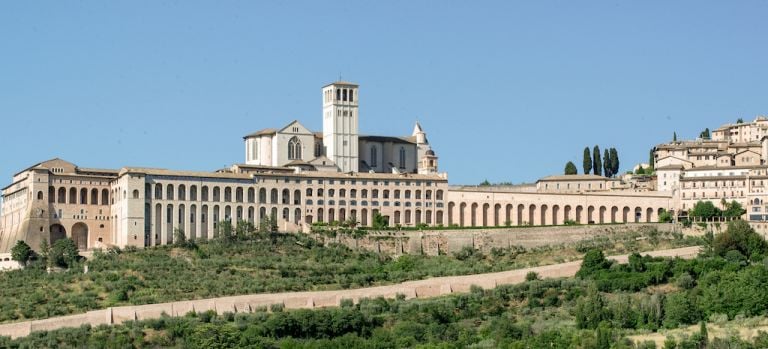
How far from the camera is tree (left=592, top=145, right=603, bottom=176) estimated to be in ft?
340

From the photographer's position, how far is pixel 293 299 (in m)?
70.9

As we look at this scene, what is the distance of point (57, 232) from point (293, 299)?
17734mm

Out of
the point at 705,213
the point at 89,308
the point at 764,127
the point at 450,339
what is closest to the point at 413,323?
the point at 450,339

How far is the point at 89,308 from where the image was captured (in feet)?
230

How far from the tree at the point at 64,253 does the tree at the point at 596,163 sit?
34.8 meters

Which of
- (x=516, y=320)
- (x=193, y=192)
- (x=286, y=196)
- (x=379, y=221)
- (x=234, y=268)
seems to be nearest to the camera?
(x=516, y=320)

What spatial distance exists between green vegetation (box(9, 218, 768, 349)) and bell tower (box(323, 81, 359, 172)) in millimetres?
22322

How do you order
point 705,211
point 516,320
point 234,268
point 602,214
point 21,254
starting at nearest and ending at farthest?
point 516,320
point 234,268
point 21,254
point 705,211
point 602,214

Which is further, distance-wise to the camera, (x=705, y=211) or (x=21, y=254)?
(x=705, y=211)

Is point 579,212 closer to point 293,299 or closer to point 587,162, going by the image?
point 587,162

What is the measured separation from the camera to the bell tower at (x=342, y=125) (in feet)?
307

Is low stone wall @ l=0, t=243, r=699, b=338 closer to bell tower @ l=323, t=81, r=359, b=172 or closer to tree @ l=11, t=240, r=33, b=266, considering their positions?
tree @ l=11, t=240, r=33, b=266

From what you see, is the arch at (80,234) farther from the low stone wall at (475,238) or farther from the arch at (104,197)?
the low stone wall at (475,238)

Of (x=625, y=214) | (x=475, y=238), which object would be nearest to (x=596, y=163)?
(x=625, y=214)
